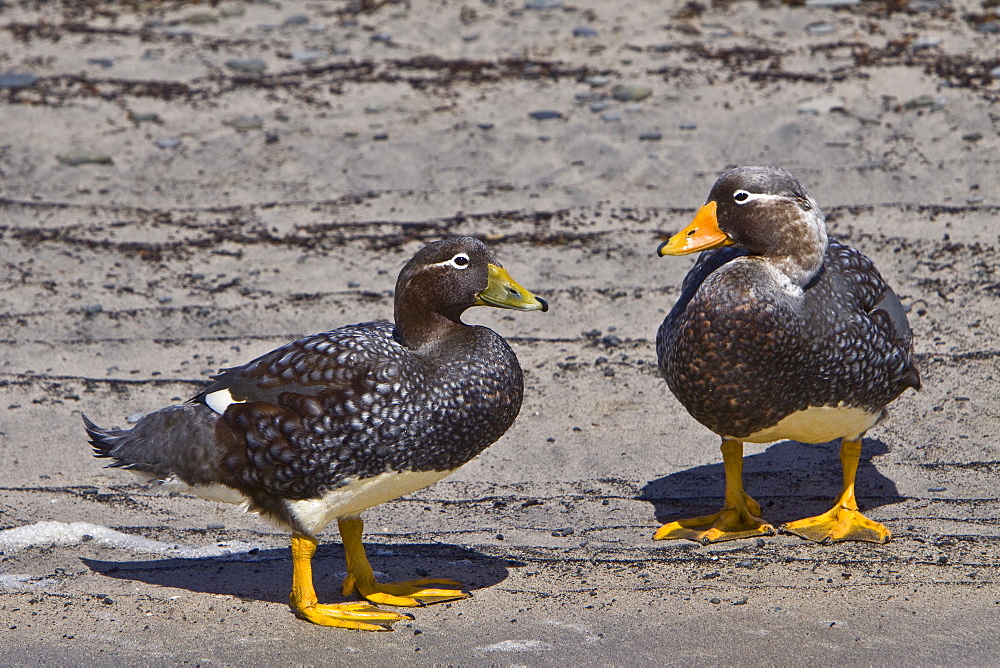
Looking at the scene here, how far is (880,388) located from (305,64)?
801cm

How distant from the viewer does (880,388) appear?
231 inches

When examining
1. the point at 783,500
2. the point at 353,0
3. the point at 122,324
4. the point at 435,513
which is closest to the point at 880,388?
the point at 783,500

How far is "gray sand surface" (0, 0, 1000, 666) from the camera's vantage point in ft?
17.1

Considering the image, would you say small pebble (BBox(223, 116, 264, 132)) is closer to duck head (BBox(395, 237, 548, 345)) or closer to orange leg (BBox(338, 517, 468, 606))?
duck head (BBox(395, 237, 548, 345))

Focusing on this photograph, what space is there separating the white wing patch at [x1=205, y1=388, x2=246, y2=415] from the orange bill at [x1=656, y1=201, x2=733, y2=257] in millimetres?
2138

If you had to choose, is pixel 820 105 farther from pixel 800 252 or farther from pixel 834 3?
pixel 800 252

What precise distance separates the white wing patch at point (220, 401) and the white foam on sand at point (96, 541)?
41.0 inches

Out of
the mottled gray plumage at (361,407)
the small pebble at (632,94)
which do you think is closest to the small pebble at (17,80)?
the small pebble at (632,94)

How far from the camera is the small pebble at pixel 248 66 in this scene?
12.1 m

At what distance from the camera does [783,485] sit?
22.3 ft

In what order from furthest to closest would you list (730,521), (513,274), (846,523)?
(513,274) < (730,521) < (846,523)

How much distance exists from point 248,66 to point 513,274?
179 inches

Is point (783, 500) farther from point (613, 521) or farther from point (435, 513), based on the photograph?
point (435, 513)

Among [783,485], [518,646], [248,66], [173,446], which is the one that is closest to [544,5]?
[248,66]
